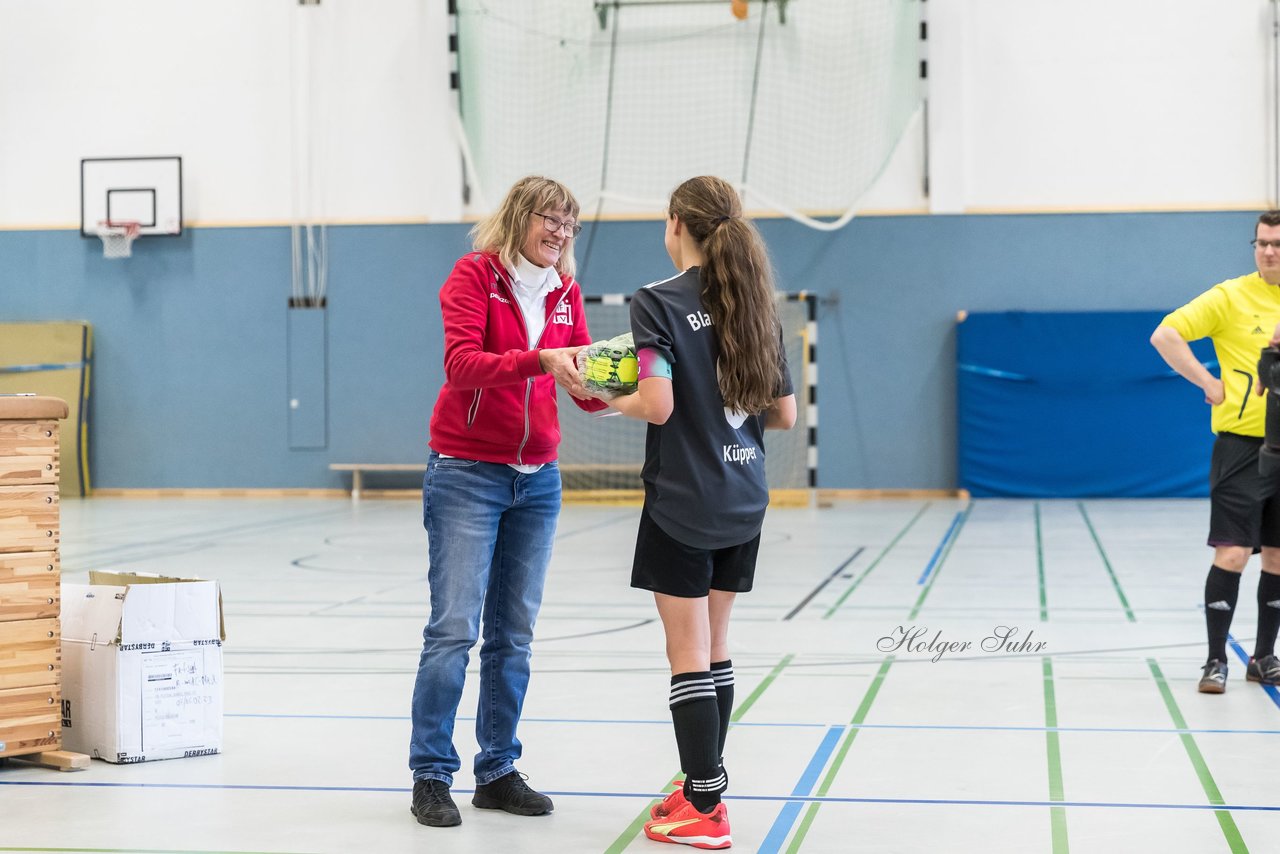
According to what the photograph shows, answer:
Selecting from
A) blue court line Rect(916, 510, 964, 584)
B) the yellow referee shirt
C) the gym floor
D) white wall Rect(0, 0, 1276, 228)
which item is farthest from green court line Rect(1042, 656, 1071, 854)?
white wall Rect(0, 0, 1276, 228)

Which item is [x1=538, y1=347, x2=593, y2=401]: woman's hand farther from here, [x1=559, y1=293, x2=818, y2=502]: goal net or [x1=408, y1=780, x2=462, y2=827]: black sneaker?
[x1=559, y1=293, x2=818, y2=502]: goal net

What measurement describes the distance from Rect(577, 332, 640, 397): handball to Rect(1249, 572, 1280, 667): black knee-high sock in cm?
323

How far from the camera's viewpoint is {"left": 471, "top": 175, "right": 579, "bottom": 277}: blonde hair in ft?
11.9

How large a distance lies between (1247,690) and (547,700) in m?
2.59

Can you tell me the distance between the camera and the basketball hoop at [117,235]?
16.9 meters

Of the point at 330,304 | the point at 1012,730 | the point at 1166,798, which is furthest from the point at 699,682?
the point at 330,304

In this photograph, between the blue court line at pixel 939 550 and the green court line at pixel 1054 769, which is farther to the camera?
the blue court line at pixel 939 550

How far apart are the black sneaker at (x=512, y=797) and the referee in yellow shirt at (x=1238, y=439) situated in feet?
9.09

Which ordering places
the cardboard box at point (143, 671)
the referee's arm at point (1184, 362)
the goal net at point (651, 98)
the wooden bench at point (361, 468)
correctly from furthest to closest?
the wooden bench at point (361, 468) < the goal net at point (651, 98) < the referee's arm at point (1184, 362) < the cardboard box at point (143, 671)

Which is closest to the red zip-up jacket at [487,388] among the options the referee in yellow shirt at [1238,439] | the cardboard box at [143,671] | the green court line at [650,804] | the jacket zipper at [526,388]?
the jacket zipper at [526,388]

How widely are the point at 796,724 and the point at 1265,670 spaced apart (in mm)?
1920

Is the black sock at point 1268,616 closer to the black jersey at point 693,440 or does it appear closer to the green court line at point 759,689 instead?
the green court line at point 759,689

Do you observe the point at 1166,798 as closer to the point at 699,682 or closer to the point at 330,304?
the point at 699,682

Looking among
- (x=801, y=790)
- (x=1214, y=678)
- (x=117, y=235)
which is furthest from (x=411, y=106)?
(x=801, y=790)
